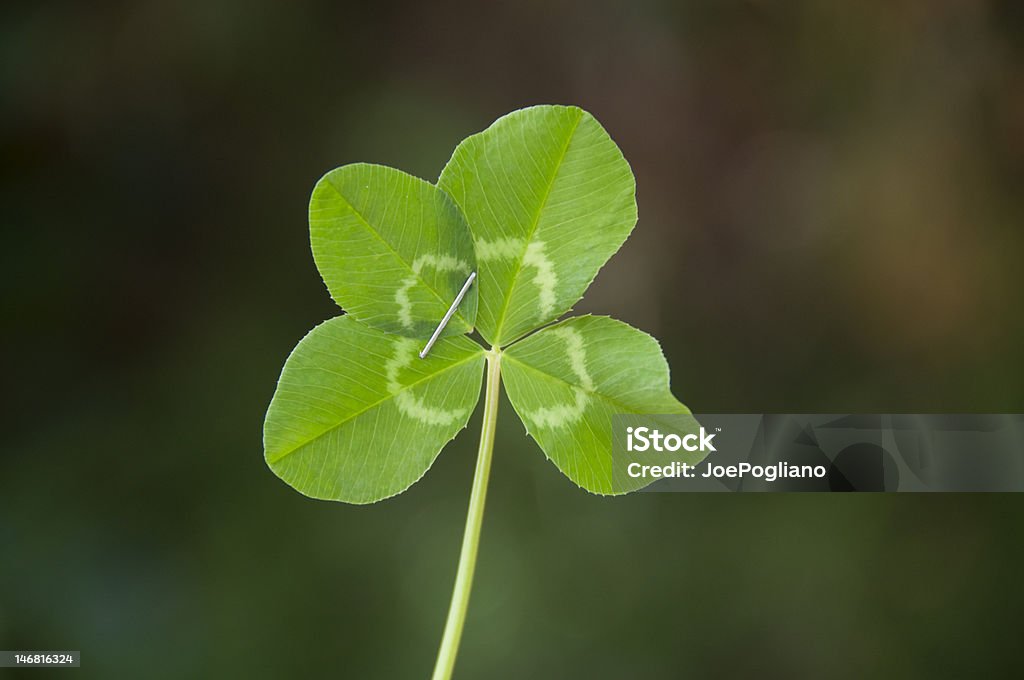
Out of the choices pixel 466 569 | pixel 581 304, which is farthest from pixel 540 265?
pixel 581 304

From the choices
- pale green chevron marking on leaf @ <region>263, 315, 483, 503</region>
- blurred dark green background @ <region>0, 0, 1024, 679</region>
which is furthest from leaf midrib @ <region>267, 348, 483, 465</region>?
blurred dark green background @ <region>0, 0, 1024, 679</region>

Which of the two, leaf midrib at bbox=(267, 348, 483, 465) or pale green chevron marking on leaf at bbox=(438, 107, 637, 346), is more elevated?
pale green chevron marking on leaf at bbox=(438, 107, 637, 346)

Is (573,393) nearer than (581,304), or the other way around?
(573,393)

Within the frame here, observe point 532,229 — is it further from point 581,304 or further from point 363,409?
point 581,304

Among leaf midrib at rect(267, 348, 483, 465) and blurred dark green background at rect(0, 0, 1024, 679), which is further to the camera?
blurred dark green background at rect(0, 0, 1024, 679)

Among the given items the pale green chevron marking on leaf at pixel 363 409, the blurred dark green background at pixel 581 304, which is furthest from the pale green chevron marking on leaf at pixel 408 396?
the blurred dark green background at pixel 581 304

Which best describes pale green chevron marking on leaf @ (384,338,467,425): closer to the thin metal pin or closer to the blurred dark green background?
the thin metal pin

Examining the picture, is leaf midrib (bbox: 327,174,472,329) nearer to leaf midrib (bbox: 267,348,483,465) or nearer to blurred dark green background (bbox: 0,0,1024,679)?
leaf midrib (bbox: 267,348,483,465)

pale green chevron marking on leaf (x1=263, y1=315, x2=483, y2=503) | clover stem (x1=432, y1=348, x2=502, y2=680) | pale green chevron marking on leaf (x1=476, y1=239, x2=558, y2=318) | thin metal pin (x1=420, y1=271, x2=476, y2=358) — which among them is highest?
pale green chevron marking on leaf (x1=476, y1=239, x2=558, y2=318)
